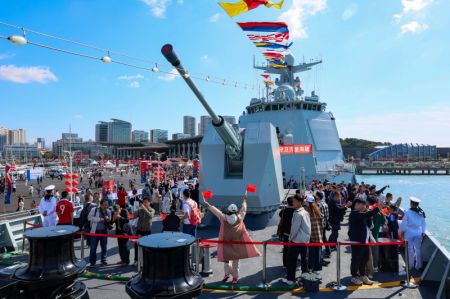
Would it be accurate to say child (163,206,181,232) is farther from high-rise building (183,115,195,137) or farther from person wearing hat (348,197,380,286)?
high-rise building (183,115,195,137)

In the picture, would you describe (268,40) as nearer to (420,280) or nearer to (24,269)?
(420,280)

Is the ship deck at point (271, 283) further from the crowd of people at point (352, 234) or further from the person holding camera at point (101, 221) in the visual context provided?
the person holding camera at point (101, 221)

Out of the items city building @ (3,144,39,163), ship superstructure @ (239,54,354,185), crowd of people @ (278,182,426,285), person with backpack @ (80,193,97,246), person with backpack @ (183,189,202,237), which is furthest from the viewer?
city building @ (3,144,39,163)

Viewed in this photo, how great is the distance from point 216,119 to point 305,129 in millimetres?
17107

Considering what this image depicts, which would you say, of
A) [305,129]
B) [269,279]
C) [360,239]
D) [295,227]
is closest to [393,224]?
[360,239]

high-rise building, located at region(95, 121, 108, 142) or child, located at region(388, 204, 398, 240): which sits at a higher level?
high-rise building, located at region(95, 121, 108, 142)

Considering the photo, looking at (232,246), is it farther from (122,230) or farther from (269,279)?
(122,230)

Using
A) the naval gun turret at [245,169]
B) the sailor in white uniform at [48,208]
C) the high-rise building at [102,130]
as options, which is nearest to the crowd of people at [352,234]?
the naval gun turret at [245,169]

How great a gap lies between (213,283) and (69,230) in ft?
8.37

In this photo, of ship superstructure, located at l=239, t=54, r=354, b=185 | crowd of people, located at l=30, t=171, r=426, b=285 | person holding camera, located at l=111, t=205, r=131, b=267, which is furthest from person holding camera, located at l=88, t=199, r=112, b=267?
ship superstructure, located at l=239, t=54, r=354, b=185

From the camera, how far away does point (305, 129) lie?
22.8m

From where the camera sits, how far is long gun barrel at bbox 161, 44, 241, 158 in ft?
15.6

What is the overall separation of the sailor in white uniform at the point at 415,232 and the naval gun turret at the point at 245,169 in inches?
130

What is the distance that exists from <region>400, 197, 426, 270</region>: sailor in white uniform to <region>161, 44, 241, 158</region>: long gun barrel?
3.87 meters
